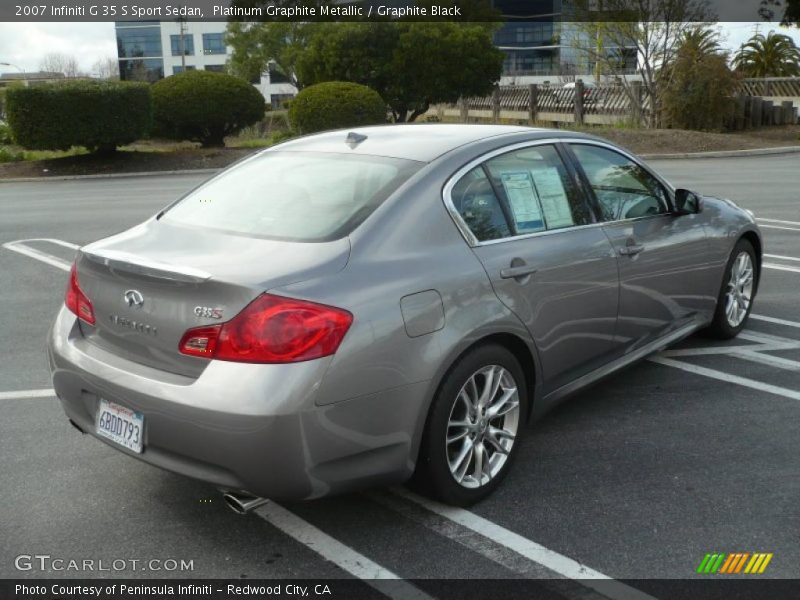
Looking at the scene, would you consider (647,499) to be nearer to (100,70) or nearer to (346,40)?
(346,40)

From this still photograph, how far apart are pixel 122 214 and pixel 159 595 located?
1127cm

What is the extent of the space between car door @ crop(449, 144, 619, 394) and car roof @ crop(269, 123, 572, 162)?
0.54ft

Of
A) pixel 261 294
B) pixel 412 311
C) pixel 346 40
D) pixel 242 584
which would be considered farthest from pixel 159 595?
pixel 346 40

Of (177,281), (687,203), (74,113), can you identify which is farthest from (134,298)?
(74,113)

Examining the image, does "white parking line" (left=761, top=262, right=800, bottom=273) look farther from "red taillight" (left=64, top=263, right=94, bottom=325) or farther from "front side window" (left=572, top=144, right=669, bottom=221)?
"red taillight" (left=64, top=263, right=94, bottom=325)

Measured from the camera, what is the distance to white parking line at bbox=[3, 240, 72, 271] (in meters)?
9.91

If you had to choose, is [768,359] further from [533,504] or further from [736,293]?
[533,504]

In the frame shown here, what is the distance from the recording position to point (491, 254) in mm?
4137

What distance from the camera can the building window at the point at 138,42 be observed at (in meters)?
98.1

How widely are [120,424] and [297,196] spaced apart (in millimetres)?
1310

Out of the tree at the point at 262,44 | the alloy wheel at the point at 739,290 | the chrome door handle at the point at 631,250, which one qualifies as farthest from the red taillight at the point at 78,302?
the tree at the point at 262,44

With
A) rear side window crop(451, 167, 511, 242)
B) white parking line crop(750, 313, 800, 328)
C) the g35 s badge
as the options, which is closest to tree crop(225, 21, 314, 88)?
white parking line crop(750, 313, 800, 328)

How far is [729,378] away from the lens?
5770mm

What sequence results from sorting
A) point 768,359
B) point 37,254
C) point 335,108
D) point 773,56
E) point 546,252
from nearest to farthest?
point 546,252 < point 768,359 < point 37,254 < point 335,108 < point 773,56
